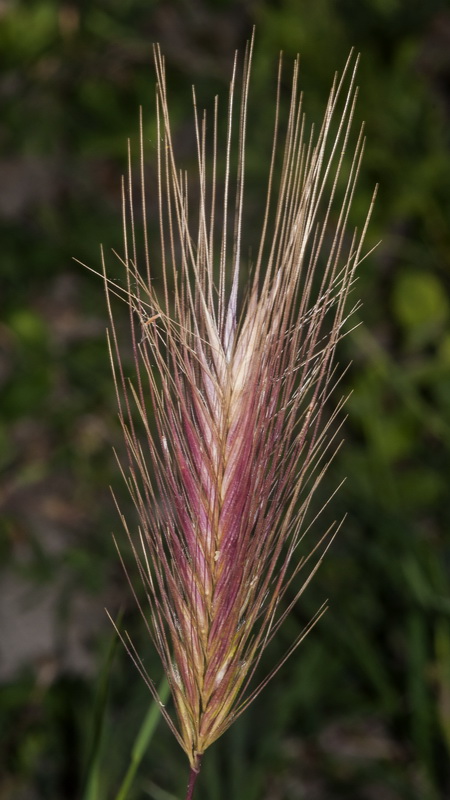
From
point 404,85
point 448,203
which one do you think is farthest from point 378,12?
point 448,203

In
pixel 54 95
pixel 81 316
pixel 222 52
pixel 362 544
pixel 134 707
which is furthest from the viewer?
pixel 222 52

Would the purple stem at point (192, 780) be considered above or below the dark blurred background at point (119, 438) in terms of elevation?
above

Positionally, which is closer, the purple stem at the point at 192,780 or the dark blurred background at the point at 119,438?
the purple stem at the point at 192,780

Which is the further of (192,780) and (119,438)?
(119,438)

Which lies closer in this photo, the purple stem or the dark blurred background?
the purple stem

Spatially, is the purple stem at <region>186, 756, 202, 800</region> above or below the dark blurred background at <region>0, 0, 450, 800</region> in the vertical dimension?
above

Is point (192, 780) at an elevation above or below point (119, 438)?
above

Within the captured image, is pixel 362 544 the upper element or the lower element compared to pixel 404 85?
lower

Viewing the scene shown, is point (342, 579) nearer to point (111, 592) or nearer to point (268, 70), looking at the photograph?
point (111, 592)
